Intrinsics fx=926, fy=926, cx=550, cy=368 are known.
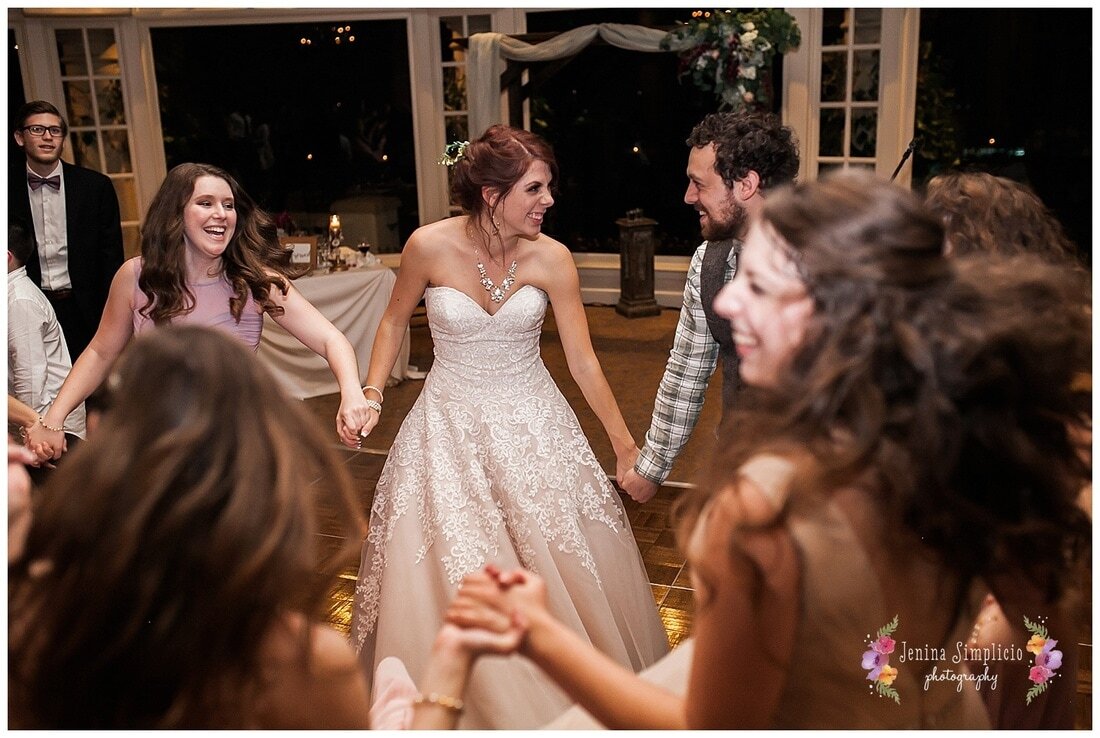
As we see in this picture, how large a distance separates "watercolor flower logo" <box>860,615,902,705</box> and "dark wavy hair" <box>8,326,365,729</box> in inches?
26.2

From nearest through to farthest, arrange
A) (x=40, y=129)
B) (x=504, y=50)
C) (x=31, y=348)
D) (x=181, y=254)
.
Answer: (x=181, y=254)
(x=31, y=348)
(x=40, y=129)
(x=504, y=50)

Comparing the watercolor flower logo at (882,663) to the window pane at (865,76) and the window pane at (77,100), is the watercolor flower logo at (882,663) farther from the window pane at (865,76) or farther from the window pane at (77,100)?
the window pane at (77,100)

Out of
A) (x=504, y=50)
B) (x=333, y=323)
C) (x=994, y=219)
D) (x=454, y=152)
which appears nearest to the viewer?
(x=994, y=219)

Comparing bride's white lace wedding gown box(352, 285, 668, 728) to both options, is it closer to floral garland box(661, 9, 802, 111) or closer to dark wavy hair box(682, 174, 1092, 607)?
dark wavy hair box(682, 174, 1092, 607)

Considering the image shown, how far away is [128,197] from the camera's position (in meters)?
7.45

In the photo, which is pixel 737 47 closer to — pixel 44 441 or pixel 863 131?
pixel 863 131

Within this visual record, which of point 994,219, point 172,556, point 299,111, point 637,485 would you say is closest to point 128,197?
point 299,111

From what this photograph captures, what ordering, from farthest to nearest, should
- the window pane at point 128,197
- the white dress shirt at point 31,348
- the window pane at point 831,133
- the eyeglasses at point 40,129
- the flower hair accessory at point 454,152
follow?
the window pane at point 128,197
the window pane at point 831,133
the eyeglasses at point 40,129
the flower hair accessory at point 454,152
the white dress shirt at point 31,348

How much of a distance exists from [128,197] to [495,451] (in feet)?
20.2

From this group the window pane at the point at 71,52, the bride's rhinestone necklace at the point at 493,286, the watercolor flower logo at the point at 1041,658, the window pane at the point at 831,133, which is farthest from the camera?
the window pane at the point at 71,52

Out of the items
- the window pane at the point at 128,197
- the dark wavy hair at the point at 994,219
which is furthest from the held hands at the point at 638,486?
the window pane at the point at 128,197

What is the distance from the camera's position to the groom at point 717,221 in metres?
2.22

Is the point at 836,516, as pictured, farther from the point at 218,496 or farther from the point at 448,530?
the point at 448,530

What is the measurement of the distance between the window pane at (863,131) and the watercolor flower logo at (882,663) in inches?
231
